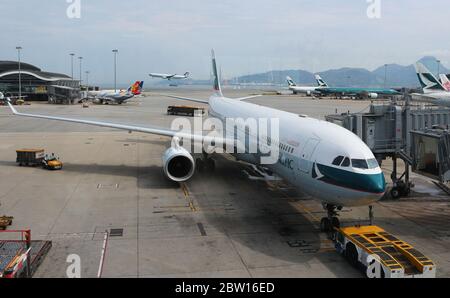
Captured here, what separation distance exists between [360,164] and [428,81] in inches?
2191

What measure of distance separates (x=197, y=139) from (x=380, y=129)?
9584 millimetres

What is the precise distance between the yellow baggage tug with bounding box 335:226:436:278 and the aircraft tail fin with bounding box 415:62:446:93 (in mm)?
54337

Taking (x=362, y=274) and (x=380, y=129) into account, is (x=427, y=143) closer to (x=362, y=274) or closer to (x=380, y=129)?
(x=380, y=129)

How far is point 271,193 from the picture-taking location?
71.2 ft

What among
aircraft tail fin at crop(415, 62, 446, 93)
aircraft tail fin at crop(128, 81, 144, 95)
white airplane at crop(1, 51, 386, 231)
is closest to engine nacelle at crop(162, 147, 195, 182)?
white airplane at crop(1, 51, 386, 231)

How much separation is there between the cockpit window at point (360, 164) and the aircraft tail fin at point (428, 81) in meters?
53.4

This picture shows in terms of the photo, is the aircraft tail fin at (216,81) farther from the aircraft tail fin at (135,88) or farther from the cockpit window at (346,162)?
the aircraft tail fin at (135,88)

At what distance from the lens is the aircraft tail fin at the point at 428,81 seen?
61969 millimetres

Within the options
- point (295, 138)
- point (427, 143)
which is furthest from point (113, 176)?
point (427, 143)

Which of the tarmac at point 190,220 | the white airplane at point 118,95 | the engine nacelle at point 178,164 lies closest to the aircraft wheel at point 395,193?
the tarmac at point 190,220

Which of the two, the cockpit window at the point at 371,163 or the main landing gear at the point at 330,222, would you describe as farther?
the main landing gear at the point at 330,222

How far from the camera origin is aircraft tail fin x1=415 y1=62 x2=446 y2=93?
61969mm

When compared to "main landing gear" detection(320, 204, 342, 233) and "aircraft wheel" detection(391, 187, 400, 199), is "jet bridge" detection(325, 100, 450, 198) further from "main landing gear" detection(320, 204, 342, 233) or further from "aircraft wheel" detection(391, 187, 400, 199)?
"main landing gear" detection(320, 204, 342, 233)

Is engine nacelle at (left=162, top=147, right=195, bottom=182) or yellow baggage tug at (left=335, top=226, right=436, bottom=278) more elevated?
engine nacelle at (left=162, top=147, right=195, bottom=182)
